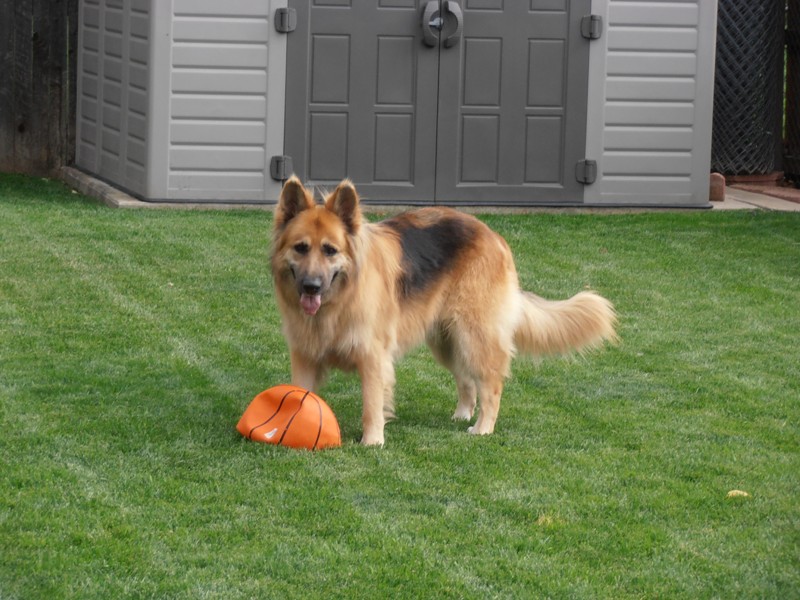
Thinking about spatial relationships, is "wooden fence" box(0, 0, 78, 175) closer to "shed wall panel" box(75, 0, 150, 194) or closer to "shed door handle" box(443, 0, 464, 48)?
"shed wall panel" box(75, 0, 150, 194)

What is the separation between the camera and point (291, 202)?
5863 millimetres

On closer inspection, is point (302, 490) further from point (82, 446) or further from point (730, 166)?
point (730, 166)

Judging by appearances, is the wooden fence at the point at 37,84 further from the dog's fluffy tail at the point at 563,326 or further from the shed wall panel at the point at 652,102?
the dog's fluffy tail at the point at 563,326

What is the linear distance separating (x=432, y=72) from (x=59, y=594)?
8.74 metres

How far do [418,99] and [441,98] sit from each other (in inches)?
8.6

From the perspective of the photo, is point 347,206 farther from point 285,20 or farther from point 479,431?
point 285,20

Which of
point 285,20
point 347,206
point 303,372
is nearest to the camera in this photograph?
point 347,206

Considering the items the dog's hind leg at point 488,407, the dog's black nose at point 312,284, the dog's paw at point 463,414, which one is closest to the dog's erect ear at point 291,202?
the dog's black nose at point 312,284

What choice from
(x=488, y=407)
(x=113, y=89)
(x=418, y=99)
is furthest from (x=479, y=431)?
(x=113, y=89)

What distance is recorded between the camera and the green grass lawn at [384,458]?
4.43 meters

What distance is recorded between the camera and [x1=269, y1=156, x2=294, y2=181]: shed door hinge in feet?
39.7

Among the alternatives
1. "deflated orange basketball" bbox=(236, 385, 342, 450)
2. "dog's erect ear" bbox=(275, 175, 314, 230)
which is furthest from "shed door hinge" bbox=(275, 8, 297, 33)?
"deflated orange basketball" bbox=(236, 385, 342, 450)

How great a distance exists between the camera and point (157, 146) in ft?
39.5

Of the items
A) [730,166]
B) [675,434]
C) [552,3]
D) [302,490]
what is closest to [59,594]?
[302,490]
